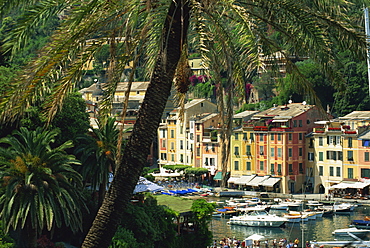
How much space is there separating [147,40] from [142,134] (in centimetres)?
117

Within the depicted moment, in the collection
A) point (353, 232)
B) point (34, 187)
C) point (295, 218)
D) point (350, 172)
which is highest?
point (34, 187)

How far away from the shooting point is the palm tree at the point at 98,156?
29.2m

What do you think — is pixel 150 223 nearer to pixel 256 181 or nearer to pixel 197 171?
pixel 256 181

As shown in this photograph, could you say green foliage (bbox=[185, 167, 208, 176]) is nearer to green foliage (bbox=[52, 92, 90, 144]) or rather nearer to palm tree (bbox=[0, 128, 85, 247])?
green foliage (bbox=[52, 92, 90, 144])

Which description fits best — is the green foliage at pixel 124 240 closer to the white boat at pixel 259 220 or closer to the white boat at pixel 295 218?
the white boat at pixel 259 220

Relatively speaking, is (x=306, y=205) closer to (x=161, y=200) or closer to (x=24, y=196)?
(x=161, y=200)

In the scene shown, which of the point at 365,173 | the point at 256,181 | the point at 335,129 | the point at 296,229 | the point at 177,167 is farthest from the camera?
the point at 177,167

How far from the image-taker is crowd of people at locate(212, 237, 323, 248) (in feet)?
133

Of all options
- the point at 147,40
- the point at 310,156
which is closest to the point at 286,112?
the point at 310,156

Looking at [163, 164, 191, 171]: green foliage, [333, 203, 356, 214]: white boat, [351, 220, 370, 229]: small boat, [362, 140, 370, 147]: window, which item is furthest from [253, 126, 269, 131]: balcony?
[351, 220, 370, 229]: small boat

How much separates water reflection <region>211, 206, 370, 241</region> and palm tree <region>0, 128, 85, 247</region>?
892 inches

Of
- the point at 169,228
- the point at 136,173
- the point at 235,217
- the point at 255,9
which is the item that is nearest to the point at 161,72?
the point at 136,173

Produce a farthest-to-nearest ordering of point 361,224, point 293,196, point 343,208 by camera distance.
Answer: point 293,196, point 343,208, point 361,224

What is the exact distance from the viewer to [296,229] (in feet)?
159
